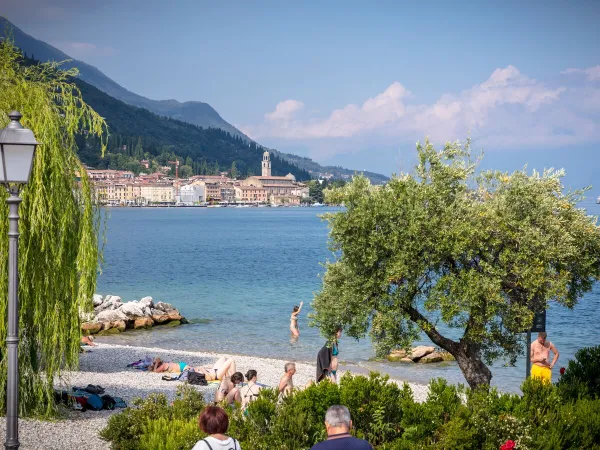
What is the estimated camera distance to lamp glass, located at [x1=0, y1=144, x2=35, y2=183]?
21.9 feet

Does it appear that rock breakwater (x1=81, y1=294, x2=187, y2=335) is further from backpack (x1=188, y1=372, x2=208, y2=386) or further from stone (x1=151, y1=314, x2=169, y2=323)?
backpack (x1=188, y1=372, x2=208, y2=386)

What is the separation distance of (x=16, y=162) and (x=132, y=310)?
25.9m

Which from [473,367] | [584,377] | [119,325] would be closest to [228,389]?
[473,367]

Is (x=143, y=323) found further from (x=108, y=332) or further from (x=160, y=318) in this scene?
(x=108, y=332)

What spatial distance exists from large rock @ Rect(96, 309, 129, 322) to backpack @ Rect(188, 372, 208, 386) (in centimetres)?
1334

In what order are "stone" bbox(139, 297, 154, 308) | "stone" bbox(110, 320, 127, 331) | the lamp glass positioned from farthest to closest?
"stone" bbox(139, 297, 154, 308) → "stone" bbox(110, 320, 127, 331) → the lamp glass

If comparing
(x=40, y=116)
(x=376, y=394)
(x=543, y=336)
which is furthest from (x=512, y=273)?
(x=40, y=116)

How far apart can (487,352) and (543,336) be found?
4.82 feet

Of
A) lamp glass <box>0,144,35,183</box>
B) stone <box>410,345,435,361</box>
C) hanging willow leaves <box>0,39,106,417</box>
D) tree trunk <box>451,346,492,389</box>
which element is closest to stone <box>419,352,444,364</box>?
stone <box>410,345,435,361</box>

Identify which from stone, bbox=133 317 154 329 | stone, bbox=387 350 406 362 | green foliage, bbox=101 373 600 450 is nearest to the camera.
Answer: green foliage, bbox=101 373 600 450

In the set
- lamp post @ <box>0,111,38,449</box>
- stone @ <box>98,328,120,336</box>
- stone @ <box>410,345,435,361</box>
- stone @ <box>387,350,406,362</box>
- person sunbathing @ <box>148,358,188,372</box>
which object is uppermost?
lamp post @ <box>0,111,38,449</box>

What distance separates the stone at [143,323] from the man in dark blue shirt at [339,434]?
1039 inches

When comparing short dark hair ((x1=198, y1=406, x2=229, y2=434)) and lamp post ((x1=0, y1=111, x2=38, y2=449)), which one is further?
lamp post ((x1=0, y1=111, x2=38, y2=449))

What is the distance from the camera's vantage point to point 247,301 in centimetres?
4472
